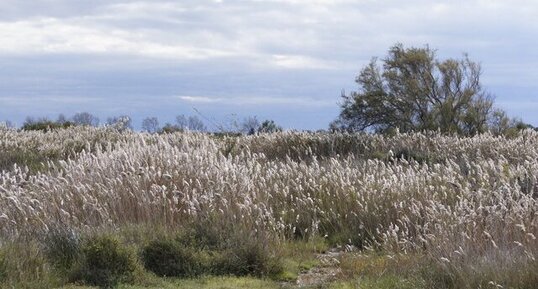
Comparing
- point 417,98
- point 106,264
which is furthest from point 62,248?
point 417,98

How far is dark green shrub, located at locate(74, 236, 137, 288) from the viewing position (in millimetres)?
9648

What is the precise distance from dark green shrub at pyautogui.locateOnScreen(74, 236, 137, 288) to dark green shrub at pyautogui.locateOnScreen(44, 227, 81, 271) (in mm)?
202

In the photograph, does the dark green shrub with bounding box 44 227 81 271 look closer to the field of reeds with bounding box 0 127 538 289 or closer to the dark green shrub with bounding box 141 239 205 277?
the field of reeds with bounding box 0 127 538 289

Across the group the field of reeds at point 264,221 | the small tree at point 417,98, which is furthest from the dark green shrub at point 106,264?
the small tree at point 417,98

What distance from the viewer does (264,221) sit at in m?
12.1

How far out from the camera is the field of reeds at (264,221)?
9250mm

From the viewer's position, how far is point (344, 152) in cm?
2594

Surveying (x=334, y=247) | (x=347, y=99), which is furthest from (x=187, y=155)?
(x=347, y=99)

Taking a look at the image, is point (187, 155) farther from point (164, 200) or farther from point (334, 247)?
point (334, 247)

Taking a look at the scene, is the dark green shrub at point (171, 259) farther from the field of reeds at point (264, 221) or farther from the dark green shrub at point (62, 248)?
the dark green shrub at point (62, 248)

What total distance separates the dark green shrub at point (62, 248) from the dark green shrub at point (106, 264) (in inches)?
7.9

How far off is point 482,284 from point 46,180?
7336 mm

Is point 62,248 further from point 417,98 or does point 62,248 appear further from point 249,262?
point 417,98

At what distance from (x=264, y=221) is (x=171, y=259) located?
1961 mm
